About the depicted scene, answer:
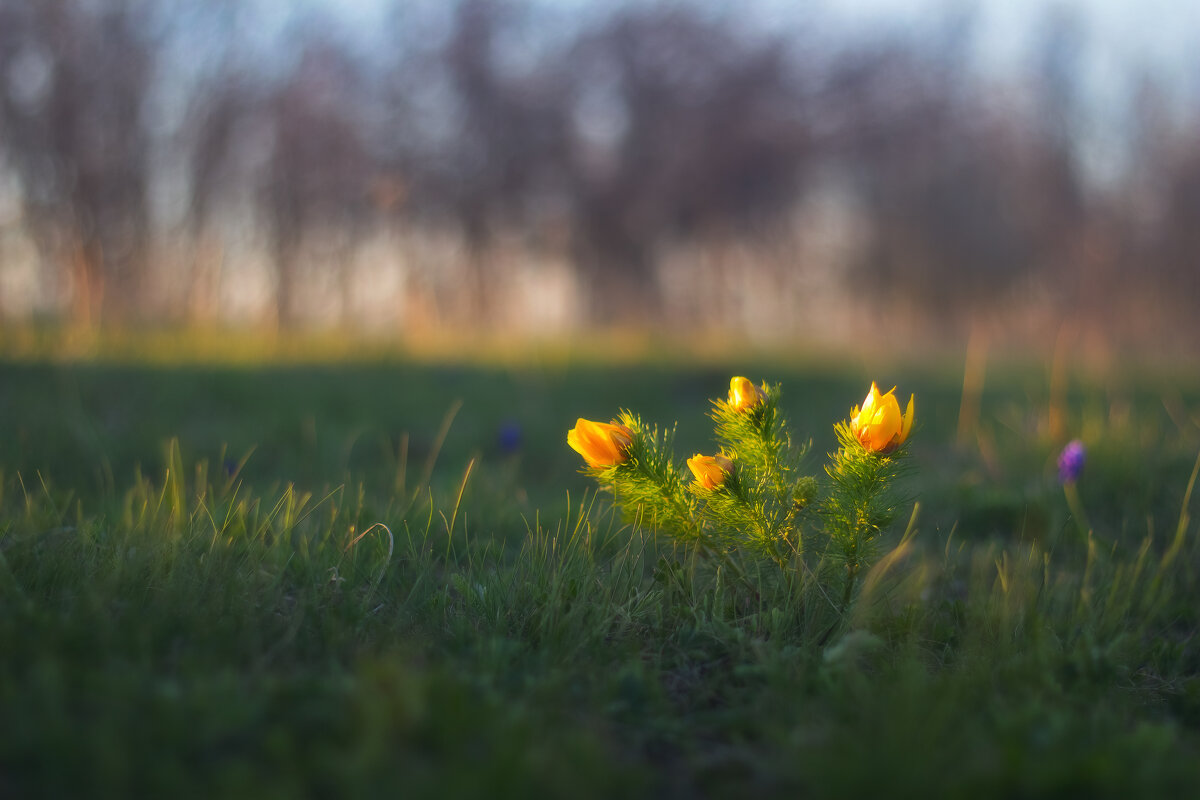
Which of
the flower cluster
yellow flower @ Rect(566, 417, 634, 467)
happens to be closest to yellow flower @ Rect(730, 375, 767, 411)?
the flower cluster

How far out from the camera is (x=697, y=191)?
37.4 feet

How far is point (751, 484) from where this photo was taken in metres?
1.86

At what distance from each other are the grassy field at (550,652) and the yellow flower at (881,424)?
0.32m

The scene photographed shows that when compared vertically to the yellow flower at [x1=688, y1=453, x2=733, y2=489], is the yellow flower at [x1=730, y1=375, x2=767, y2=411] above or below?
above

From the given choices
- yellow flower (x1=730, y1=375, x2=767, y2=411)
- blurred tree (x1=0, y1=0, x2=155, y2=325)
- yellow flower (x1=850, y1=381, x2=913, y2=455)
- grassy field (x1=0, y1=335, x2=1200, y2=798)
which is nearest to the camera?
grassy field (x1=0, y1=335, x2=1200, y2=798)

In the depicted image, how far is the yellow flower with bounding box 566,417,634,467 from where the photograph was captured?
1723mm

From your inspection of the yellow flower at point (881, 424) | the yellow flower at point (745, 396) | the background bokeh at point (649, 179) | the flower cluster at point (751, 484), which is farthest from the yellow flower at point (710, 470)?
the background bokeh at point (649, 179)

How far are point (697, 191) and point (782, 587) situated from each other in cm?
1020

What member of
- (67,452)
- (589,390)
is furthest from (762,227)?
(67,452)

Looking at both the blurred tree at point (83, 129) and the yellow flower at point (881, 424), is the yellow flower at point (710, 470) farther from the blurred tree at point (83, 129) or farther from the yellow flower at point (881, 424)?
the blurred tree at point (83, 129)

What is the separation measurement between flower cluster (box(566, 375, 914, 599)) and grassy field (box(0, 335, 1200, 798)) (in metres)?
0.10

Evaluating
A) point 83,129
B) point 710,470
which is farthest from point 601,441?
point 83,129

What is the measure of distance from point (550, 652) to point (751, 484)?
0.60 metres

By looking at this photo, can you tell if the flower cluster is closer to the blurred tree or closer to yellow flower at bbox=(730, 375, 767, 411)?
yellow flower at bbox=(730, 375, 767, 411)
